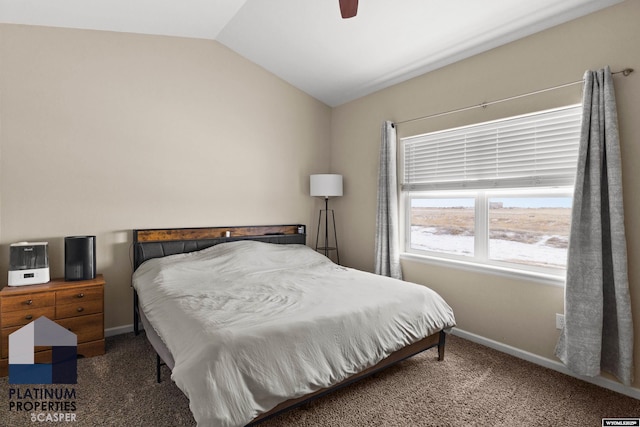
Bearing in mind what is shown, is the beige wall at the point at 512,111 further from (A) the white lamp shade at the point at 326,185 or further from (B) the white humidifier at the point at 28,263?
(B) the white humidifier at the point at 28,263

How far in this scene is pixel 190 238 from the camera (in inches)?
140

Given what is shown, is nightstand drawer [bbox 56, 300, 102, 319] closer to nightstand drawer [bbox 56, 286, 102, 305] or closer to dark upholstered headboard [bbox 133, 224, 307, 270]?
nightstand drawer [bbox 56, 286, 102, 305]

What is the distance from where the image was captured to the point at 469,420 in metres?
1.95

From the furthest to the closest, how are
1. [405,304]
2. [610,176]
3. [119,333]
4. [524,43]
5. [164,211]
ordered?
[164,211] < [119,333] < [524,43] < [405,304] < [610,176]

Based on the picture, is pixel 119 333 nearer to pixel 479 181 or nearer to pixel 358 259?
pixel 358 259

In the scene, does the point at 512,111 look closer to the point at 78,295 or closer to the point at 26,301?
the point at 78,295

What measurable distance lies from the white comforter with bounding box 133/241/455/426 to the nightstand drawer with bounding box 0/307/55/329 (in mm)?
608

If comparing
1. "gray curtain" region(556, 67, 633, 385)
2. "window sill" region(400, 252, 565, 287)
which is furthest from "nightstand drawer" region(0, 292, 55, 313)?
"gray curtain" region(556, 67, 633, 385)

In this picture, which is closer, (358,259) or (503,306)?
(503,306)

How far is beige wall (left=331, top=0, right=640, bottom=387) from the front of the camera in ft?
7.23

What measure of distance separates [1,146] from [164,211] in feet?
4.36

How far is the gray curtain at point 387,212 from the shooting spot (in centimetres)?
364

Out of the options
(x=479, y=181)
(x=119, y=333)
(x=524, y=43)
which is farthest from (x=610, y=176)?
(x=119, y=333)

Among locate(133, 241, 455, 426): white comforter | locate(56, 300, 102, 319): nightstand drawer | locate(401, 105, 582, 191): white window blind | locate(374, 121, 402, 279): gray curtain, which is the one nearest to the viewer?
locate(133, 241, 455, 426): white comforter
